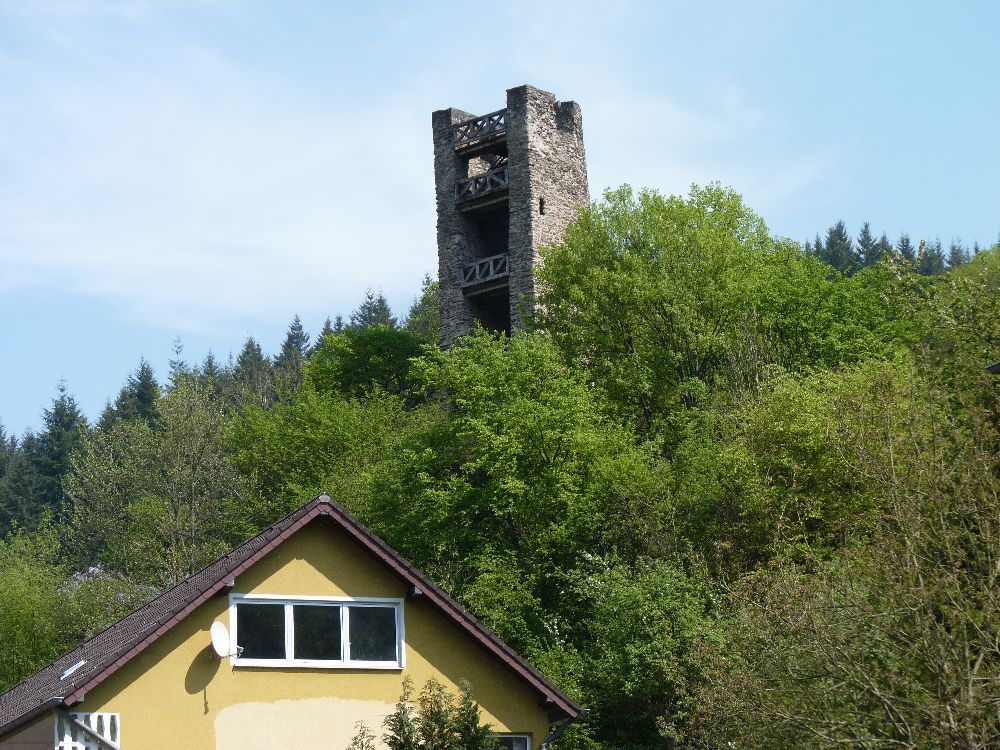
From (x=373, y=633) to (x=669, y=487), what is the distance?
14696mm

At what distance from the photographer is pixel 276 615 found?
22.4m

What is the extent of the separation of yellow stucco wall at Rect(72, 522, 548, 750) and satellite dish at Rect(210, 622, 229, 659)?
14.8 inches

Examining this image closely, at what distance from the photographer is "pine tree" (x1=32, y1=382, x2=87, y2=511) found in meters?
97.6

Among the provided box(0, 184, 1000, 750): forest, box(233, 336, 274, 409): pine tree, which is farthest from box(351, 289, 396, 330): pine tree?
box(0, 184, 1000, 750): forest

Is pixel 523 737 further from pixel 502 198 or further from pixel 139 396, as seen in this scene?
pixel 139 396

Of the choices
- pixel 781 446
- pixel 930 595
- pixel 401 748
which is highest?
pixel 781 446

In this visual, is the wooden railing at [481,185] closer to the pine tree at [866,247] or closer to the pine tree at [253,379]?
the pine tree at [253,379]

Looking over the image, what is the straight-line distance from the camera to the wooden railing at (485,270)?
5425 centimetres

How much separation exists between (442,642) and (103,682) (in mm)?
5039

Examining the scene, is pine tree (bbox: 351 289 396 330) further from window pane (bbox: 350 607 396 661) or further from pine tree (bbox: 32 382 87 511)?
window pane (bbox: 350 607 396 661)

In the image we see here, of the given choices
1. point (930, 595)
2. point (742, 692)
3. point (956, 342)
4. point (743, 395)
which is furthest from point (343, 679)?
point (743, 395)

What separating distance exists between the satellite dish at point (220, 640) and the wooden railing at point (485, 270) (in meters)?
33.6

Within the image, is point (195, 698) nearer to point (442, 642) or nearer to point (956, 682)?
point (442, 642)

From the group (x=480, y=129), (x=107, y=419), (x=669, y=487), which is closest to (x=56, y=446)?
(x=107, y=419)
